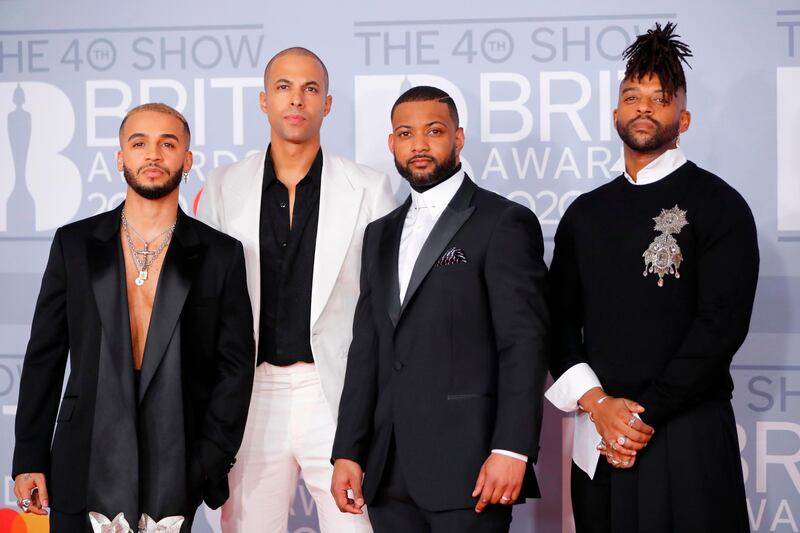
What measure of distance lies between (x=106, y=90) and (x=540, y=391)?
9.20ft

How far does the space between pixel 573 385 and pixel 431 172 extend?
836mm

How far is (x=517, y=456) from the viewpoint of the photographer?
254cm

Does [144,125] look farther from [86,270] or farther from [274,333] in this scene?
[274,333]

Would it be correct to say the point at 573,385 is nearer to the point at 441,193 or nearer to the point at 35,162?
the point at 441,193

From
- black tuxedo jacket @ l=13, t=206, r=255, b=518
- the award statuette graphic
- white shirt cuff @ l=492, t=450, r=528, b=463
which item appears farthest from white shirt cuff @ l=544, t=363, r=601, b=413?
the award statuette graphic

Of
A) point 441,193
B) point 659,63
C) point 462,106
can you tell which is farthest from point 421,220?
point 462,106

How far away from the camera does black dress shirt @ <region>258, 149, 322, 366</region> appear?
3143 millimetres

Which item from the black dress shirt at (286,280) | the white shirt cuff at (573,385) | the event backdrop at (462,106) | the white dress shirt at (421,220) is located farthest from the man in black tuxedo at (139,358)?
the event backdrop at (462,106)

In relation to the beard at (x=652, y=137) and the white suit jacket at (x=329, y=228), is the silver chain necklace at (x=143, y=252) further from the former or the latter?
the beard at (x=652, y=137)

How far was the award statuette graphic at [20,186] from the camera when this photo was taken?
4.35 m

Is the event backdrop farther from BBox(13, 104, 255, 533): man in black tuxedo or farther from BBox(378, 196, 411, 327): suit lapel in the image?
BBox(13, 104, 255, 533): man in black tuxedo

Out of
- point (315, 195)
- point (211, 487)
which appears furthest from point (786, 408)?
point (211, 487)

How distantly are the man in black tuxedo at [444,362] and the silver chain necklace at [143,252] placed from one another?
701 mm

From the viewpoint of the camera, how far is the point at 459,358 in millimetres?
2668
